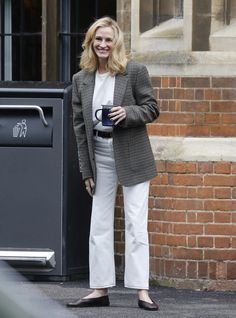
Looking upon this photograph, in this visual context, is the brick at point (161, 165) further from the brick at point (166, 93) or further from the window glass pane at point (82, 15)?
the window glass pane at point (82, 15)

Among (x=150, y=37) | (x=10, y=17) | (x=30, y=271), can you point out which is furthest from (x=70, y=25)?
(x=30, y=271)

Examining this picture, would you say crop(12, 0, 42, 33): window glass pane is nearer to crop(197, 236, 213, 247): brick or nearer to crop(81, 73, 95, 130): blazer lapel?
crop(197, 236, 213, 247): brick

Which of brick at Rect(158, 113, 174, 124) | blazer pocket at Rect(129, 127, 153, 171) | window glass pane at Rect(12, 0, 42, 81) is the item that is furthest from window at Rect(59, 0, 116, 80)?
blazer pocket at Rect(129, 127, 153, 171)

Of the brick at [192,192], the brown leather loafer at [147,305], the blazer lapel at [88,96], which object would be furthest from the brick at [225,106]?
the brown leather loafer at [147,305]

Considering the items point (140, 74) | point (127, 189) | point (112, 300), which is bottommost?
point (112, 300)

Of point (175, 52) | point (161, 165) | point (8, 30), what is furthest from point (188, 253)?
point (8, 30)

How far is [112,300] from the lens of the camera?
8680 mm

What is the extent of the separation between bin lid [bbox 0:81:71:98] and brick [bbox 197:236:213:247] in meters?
1.45

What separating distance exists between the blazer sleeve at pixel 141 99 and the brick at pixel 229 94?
3.55ft

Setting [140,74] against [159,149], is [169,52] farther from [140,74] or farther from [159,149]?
[140,74]

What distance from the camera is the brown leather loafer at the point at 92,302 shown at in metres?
8.28

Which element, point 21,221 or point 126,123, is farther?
point 21,221

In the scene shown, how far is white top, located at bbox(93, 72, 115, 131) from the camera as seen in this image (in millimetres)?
7977

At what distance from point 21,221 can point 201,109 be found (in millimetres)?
1582
